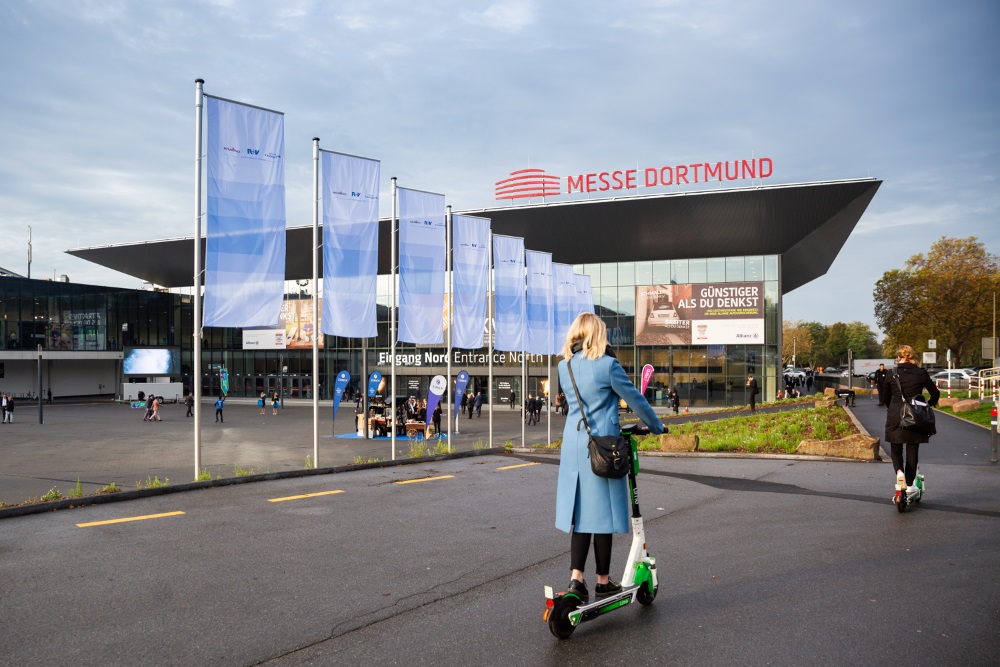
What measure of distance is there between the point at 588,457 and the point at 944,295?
72.9 meters

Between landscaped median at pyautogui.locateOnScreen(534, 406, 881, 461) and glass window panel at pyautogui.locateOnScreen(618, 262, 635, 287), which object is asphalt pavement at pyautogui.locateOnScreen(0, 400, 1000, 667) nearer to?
landscaped median at pyautogui.locateOnScreen(534, 406, 881, 461)

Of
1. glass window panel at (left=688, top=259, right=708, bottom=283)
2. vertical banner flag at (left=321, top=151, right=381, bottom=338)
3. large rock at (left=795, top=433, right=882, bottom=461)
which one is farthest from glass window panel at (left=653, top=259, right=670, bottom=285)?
vertical banner flag at (left=321, top=151, right=381, bottom=338)

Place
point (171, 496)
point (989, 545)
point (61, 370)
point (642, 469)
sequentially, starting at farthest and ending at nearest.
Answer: point (61, 370)
point (642, 469)
point (171, 496)
point (989, 545)

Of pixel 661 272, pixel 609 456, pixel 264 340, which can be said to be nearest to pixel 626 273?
pixel 661 272

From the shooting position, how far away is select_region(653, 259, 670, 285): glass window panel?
49938 millimetres

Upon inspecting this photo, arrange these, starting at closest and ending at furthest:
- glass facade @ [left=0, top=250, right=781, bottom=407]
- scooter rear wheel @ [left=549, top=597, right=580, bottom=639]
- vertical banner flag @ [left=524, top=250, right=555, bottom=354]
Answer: scooter rear wheel @ [left=549, top=597, right=580, bottom=639]
vertical banner flag @ [left=524, top=250, right=555, bottom=354]
glass facade @ [left=0, top=250, right=781, bottom=407]

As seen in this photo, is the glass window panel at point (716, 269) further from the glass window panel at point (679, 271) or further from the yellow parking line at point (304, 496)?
the yellow parking line at point (304, 496)

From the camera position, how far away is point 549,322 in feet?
80.0

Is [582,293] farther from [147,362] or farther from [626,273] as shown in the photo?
[147,362]

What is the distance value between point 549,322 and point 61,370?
56.6 metres

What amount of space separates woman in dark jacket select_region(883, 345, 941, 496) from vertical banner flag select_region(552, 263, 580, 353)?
17.3 m

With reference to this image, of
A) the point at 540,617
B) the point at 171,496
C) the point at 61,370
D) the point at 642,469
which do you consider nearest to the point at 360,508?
the point at 171,496

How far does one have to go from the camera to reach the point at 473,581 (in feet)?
19.1

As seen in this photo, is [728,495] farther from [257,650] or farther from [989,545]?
[257,650]
